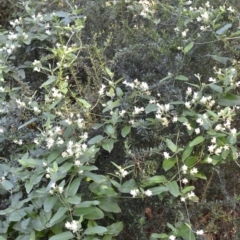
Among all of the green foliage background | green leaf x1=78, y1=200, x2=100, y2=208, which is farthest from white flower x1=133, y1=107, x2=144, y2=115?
green leaf x1=78, y1=200, x2=100, y2=208

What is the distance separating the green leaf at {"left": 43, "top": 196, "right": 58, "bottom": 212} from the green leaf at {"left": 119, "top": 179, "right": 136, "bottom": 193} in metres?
0.24

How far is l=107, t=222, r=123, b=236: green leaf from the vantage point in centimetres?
158

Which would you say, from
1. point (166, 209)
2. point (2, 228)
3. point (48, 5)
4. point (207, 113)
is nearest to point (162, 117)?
point (207, 113)

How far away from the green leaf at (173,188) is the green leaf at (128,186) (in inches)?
4.7

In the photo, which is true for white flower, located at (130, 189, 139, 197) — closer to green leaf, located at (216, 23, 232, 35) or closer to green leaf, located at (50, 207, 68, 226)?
green leaf, located at (50, 207, 68, 226)

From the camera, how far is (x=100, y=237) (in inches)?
63.6

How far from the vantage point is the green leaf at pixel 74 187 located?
153 cm

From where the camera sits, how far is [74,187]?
5.06 feet

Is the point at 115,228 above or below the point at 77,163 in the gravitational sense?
below

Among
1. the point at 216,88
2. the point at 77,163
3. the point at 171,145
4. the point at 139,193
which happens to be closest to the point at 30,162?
the point at 77,163

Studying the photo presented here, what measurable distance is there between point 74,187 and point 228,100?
0.68m

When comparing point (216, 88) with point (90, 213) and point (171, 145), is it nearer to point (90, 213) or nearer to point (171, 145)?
point (171, 145)

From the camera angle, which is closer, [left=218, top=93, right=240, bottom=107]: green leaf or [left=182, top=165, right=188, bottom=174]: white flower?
[left=182, top=165, right=188, bottom=174]: white flower

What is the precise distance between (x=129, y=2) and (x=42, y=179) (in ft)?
3.52
